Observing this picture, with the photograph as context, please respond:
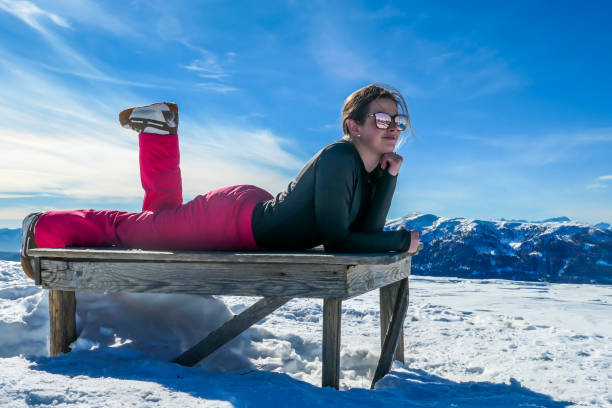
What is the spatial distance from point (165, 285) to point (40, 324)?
1398mm

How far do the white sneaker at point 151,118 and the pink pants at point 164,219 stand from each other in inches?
1.9

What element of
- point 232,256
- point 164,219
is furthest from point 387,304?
point 164,219

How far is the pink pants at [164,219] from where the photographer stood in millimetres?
2762

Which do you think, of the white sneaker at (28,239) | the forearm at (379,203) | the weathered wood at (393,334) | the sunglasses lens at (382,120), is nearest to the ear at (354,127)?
the sunglasses lens at (382,120)

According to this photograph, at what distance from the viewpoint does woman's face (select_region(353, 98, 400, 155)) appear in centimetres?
261

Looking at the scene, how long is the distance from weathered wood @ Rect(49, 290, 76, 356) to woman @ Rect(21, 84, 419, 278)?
1.23 feet

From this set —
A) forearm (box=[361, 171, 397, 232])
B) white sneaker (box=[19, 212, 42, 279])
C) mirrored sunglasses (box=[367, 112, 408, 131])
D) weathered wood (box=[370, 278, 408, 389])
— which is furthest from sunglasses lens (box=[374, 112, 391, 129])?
white sneaker (box=[19, 212, 42, 279])

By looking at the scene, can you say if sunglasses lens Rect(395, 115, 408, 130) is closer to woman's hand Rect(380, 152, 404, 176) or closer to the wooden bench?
woman's hand Rect(380, 152, 404, 176)

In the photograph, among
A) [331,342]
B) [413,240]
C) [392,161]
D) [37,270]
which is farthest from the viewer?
[37,270]

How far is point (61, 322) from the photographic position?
2.89m

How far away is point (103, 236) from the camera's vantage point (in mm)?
3164

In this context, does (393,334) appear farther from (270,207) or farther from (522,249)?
(522,249)

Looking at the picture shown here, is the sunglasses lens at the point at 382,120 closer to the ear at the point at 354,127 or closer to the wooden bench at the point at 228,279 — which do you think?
the ear at the point at 354,127

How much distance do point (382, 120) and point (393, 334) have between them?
4.72ft
